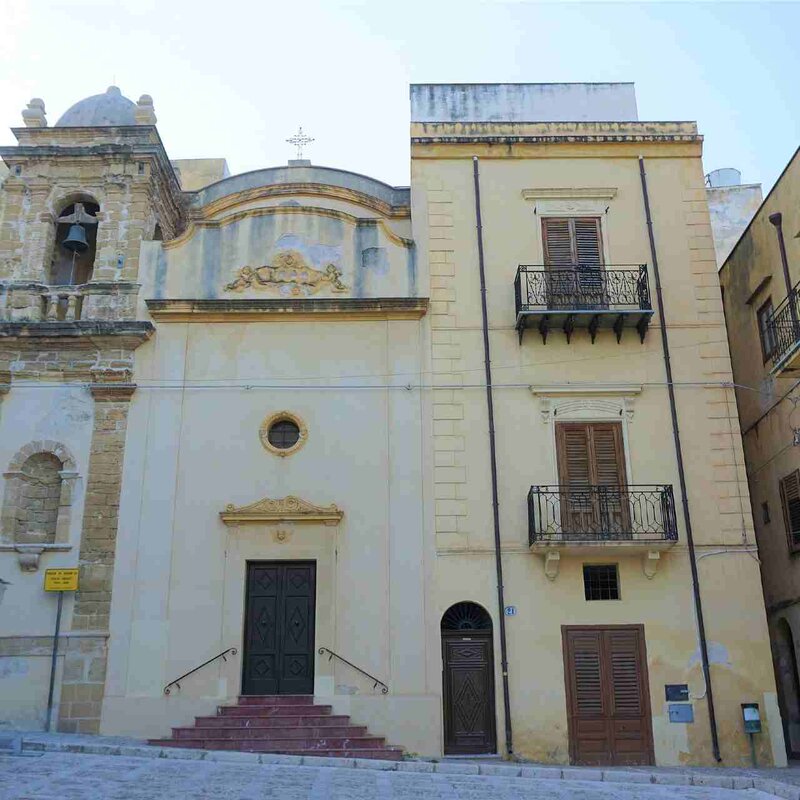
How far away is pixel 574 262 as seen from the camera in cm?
1967

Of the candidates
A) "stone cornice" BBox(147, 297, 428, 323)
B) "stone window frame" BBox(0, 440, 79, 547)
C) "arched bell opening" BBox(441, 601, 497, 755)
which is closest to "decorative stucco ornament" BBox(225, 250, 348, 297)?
"stone cornice" BBox(147, 297, 428, 323)

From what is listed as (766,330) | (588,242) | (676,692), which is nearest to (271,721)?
(676,692)

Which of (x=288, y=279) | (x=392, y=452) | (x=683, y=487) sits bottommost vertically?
(x=683, y=487)

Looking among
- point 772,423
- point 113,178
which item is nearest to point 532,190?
point 772,423

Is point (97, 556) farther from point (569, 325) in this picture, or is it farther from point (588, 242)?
point (588, 242)

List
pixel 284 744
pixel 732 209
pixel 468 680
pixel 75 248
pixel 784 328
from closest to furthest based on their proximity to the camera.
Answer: pixel 284 744, pixel 468 680, pixel 784 328, pixel 75 248, pixel 732 209

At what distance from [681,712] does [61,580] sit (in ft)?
37.8

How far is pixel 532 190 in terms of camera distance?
20203mm

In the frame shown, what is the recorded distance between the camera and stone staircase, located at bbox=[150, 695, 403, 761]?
15.6 meters

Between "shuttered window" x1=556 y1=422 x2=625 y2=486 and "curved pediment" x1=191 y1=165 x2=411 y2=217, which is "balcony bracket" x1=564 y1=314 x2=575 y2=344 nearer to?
"shuttered window" x1=556 y1=422 x2=625 y2=486

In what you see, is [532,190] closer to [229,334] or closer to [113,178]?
[229,334]

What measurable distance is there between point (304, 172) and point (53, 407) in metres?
7.87

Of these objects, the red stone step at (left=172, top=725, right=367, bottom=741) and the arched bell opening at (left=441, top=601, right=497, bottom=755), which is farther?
the arched bell opening at (left=441, top=601, right=497, bottom=755)

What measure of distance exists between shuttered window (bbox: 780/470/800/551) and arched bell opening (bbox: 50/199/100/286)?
15372mm
